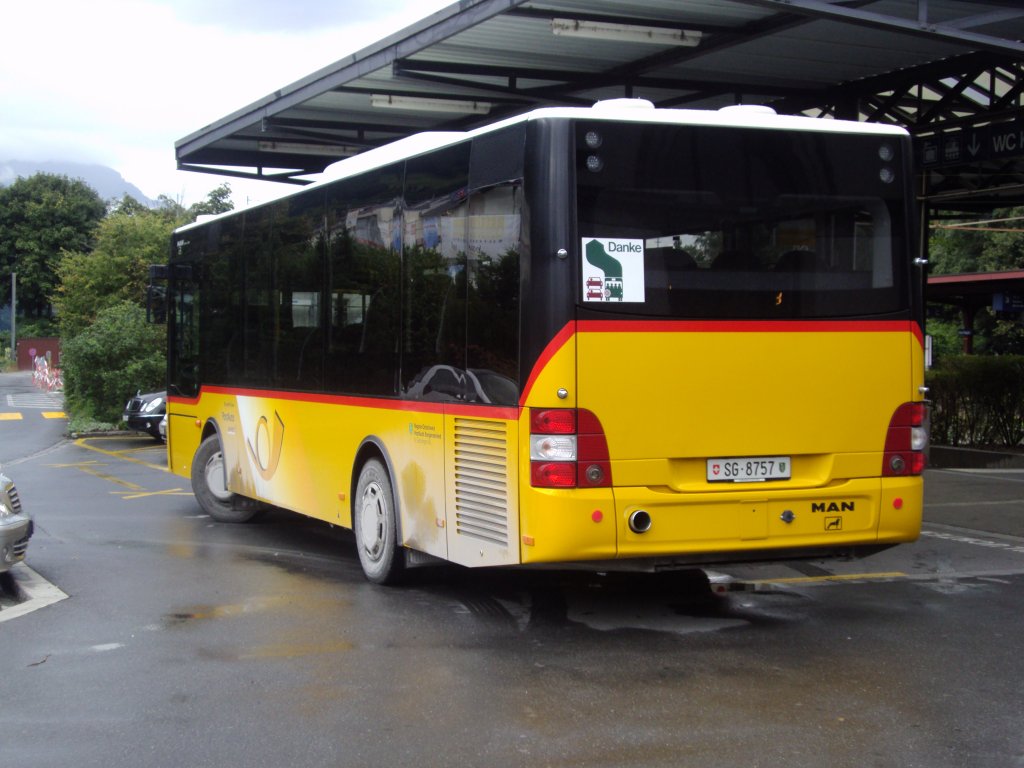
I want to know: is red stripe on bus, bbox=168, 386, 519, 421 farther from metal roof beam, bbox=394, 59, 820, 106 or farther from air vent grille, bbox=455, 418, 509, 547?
metal roof beam, bbox=394, 59, 820, 106

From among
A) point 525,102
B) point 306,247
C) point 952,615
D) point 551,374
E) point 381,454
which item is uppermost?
point 525,102

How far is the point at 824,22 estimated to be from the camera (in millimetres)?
12922

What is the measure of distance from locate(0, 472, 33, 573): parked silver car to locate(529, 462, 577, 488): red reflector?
3.82 metres

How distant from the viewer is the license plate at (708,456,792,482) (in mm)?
7613

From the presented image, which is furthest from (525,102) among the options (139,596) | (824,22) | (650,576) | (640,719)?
(640,719)

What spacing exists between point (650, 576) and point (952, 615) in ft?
7.49

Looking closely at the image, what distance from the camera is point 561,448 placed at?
23.8 feet

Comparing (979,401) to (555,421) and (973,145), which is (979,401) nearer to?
(973,145)

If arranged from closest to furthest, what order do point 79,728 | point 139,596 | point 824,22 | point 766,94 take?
1. point 79,728
2. point 139,596
3. point 824,22
4. point 766,94

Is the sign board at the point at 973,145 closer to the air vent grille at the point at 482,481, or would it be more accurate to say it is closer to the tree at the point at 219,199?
the air vent grille at the point at 482,481

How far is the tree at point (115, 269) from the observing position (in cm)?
3922

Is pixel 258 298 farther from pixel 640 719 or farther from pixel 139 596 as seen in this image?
pixel 640 719

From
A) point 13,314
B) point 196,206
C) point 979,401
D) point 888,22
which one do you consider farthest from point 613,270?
point 13,314

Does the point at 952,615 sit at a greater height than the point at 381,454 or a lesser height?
lesser
